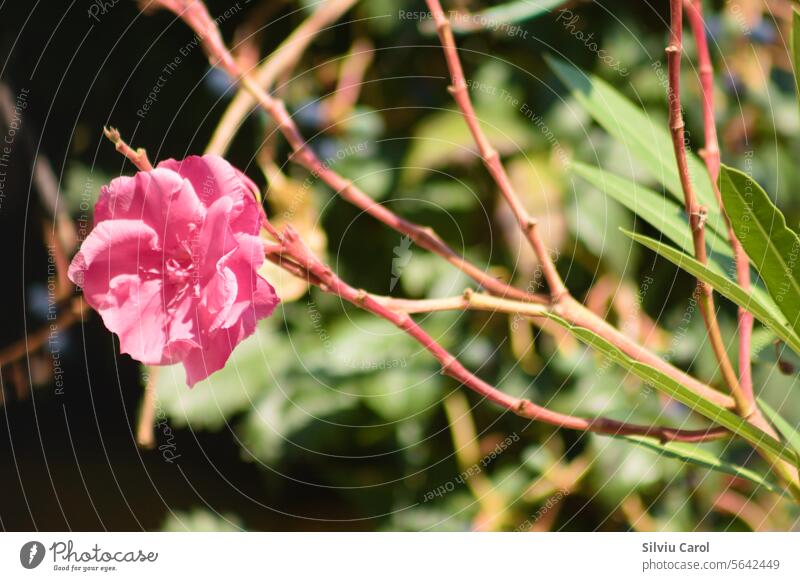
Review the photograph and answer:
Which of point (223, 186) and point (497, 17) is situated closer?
point (223, 186)

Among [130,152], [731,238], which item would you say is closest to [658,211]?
[731,238]

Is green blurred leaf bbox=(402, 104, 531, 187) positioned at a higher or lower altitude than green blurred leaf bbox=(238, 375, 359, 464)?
higher

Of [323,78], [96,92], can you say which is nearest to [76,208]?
[96,92]

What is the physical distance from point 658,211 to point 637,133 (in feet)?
0.19

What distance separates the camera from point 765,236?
33 centimetres

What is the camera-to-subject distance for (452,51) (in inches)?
14.7

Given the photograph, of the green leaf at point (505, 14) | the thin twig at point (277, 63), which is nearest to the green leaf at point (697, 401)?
the green leaf at point (505, 14)

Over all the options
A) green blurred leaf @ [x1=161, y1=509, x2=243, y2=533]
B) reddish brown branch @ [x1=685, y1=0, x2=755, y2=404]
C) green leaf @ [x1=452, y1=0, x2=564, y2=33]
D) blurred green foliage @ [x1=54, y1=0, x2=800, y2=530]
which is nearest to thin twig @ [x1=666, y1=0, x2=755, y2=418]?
reddish brown branch @ [x1=685, y1=0, x2=755, y2=404]

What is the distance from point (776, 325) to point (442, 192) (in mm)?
338

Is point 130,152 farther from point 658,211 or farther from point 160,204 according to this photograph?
point 658,211

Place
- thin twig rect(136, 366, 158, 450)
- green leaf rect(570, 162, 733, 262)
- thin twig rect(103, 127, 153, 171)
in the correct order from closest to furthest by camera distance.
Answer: thin twig rect(103, 127, 153, 171)
green leaf rect(570, 162, 733, 262)
thin twig rect(136, 366, 158, 450)

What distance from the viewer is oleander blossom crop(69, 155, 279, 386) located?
1.15 ft

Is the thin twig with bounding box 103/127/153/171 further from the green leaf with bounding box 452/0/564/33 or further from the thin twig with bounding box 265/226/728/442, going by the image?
the green leaf with bounding box 452/0/564/33
